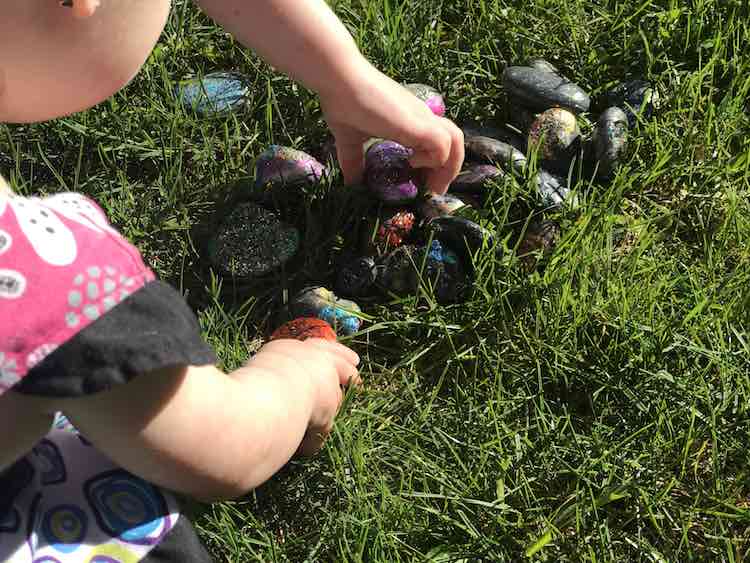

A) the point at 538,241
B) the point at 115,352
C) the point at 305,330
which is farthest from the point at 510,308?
the point at 115,352

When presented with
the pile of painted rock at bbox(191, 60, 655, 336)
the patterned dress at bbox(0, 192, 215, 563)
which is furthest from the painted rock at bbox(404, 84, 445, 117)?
the patterned dress at bbox(0, 192, 215, 563)

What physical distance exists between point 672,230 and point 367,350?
0.64m

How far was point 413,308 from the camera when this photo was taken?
168 centimetres

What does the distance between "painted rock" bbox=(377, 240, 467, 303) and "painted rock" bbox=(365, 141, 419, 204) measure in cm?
10

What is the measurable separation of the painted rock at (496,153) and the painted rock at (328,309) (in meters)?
0.39

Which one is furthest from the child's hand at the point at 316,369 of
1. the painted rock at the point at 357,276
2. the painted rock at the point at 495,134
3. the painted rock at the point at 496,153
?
the painted rock at the point at 495,134

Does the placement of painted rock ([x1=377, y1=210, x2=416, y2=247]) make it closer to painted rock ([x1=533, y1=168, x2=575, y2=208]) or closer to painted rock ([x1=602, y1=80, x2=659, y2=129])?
painted rock ([x1=533, y1=168, x2=575, y2=208])

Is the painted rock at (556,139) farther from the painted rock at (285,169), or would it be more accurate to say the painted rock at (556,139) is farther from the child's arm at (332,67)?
the painted rock at (285,169)

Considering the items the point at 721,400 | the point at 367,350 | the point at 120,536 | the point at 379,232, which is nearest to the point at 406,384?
the point at 367,350

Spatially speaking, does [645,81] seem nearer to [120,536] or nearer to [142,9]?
[142,9]

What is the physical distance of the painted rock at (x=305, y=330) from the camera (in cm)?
156

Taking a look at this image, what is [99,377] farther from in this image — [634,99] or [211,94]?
[634,99]

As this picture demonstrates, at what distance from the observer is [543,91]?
190cm

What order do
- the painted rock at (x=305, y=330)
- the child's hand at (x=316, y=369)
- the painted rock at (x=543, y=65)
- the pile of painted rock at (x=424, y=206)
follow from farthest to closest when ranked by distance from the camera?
the painted rock at (x=543, y=65), the pile of painted rock at (x=424, y=206), the painted rock at (x=305, y=330), the child's hand at (x=316, y=369)
